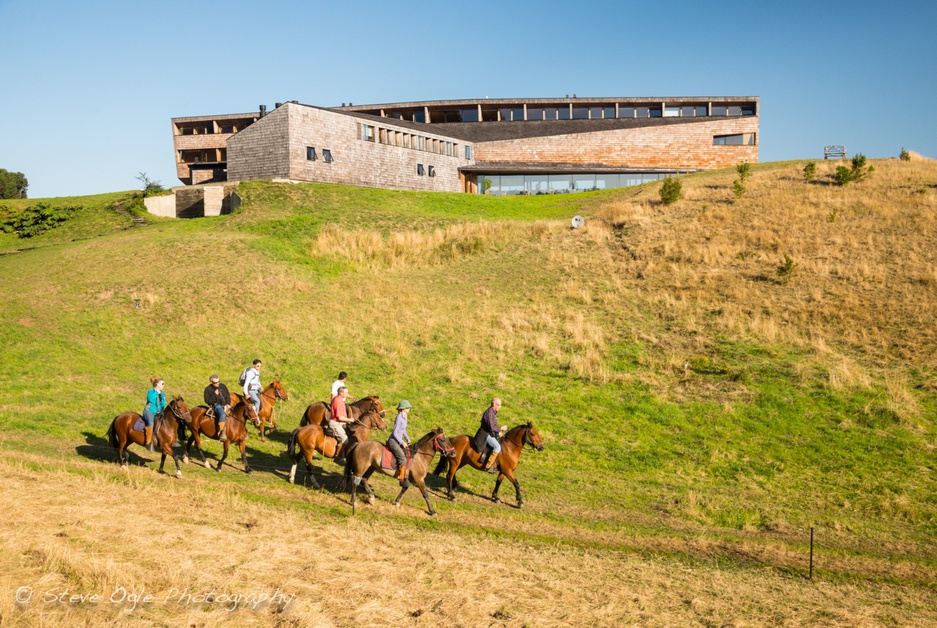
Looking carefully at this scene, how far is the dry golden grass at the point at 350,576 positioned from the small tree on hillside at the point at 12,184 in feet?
333

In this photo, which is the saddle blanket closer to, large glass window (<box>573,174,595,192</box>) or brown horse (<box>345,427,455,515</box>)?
brown horse (<box>345,427,455,515</box>)

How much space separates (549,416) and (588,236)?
72.2 feet

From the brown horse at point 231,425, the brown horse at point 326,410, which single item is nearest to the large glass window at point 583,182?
the brown horse at point 326,410

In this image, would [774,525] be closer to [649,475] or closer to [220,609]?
[649,475]

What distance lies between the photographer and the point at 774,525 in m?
13.9

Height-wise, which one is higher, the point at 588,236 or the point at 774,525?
the point at 588,236

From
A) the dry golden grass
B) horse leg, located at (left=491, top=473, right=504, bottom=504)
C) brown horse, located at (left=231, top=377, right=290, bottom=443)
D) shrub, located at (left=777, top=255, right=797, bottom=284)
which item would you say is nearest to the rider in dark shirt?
brown horse, located at (left=231, top=377, right=290, bottom=443)

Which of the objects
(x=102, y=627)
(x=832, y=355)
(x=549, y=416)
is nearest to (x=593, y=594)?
(x=102, y=627)

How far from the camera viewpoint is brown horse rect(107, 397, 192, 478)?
51.4ft

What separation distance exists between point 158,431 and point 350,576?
8.09 m

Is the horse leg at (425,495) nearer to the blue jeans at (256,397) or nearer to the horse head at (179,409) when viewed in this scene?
the horse head at (179,409)

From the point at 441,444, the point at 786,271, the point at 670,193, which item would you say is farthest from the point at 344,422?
the point at 670,193

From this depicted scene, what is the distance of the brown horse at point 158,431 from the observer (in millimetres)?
15672

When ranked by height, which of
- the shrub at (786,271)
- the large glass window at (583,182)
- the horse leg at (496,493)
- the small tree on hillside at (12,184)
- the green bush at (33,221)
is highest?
the small tree on hillside at (12,184)
